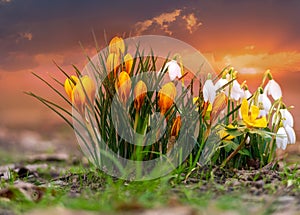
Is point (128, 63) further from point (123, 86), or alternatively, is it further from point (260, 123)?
point (260, 123)

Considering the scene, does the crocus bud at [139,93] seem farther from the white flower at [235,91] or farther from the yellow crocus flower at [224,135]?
the white flower at [235,91]

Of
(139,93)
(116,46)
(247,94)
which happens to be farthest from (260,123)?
(116,46)

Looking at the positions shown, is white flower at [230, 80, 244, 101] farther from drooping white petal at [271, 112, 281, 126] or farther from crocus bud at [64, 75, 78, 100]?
crocus bud at [64, 75, 78, 100]

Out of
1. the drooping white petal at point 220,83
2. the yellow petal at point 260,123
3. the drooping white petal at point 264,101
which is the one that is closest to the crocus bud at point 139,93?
the drooping white petal at point 220,83

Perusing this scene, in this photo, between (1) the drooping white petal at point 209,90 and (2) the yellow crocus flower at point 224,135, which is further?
(2) the yellow crocus flower at point 224,135

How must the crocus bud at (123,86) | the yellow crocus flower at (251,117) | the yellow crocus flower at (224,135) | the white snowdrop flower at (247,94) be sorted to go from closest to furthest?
the crocus bud at (123,86) < the yellow crocus flower at (251,117) < the yellow crocus flower at (224,135) < the white snowdrop flower at (247,94)

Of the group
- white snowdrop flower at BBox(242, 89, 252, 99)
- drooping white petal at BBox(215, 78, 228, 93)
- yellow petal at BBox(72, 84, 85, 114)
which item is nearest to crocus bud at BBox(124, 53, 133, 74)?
yellow petal at BBox(72, 84, 85, 114)

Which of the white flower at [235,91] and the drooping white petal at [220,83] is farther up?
the drooping white petal at [220,83]
